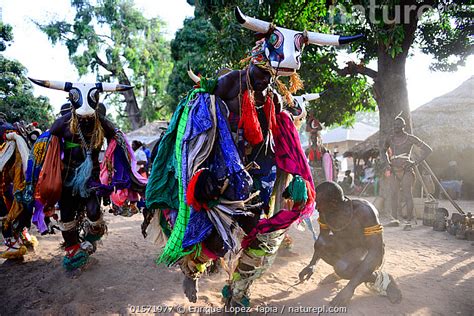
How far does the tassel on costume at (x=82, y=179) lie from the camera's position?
371 centimetres

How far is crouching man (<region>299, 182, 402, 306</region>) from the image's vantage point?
2857 millimetres

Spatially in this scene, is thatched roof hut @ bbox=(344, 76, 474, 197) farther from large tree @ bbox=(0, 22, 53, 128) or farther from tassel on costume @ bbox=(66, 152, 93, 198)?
large tree @ bbox=(0, 22, 53, 128)

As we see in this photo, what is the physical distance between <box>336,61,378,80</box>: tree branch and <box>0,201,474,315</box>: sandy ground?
4966mm

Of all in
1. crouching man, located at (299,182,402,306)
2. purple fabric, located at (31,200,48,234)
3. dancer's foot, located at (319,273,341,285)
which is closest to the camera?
crouching man, located at (299,182,402,306)

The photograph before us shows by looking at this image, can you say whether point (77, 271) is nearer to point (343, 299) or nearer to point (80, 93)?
point (80, 93)

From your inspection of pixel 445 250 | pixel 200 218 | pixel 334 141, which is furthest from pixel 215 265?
pixel 334 141

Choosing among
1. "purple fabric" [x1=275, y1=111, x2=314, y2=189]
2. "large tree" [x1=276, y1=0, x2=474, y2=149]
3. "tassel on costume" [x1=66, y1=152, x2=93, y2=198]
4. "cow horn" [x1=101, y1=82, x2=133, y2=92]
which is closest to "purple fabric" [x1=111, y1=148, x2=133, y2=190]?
"tassel on costume" [x1=66, y1=152, x2=93, y2=198]

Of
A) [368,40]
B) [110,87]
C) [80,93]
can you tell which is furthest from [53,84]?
[368,40]

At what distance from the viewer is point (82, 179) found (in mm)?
3727

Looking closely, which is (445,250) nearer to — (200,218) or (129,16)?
(200,218)

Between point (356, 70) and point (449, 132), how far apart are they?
265 inches

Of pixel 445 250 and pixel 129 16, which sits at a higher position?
pixel 129 16

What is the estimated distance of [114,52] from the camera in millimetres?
22516

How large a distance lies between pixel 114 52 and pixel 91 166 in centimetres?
2089
